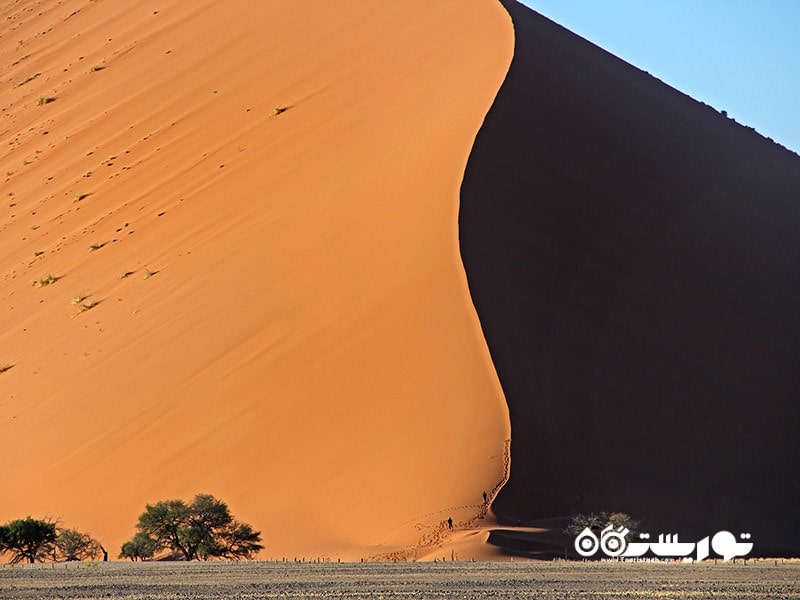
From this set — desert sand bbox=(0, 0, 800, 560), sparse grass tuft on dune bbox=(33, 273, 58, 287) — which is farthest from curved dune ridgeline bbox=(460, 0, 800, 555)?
sparse grass tuft on dune bbox=(33, 273, 58, 287)

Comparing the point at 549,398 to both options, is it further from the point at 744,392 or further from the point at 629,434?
the point at 744,392

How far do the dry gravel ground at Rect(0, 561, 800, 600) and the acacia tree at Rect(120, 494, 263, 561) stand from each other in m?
0.91

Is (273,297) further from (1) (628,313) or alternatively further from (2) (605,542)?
(2) (605,542)

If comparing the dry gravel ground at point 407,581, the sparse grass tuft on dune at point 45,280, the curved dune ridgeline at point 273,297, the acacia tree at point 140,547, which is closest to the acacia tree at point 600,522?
the dry gravel ground at point 407,581

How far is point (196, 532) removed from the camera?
15.2 meters

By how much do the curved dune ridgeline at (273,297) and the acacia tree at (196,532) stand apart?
306 mm

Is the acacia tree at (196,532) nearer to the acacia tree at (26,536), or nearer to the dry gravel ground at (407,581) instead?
the dry gravel ground at (407,581)

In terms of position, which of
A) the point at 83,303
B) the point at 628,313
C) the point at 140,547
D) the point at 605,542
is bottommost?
the point at 605,542

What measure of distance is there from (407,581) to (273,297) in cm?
825

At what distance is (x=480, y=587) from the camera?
35.4 ft

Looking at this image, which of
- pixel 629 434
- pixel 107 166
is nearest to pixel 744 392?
pixel 629 434

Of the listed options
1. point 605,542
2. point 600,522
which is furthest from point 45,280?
point 605,542

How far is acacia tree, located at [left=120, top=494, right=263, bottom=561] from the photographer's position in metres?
15.0

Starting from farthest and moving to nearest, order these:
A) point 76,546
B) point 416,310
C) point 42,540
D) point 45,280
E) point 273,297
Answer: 1. point 45,280
2. point 273,297
3. point 416,310
4. point 42,540
5. point 76,546
